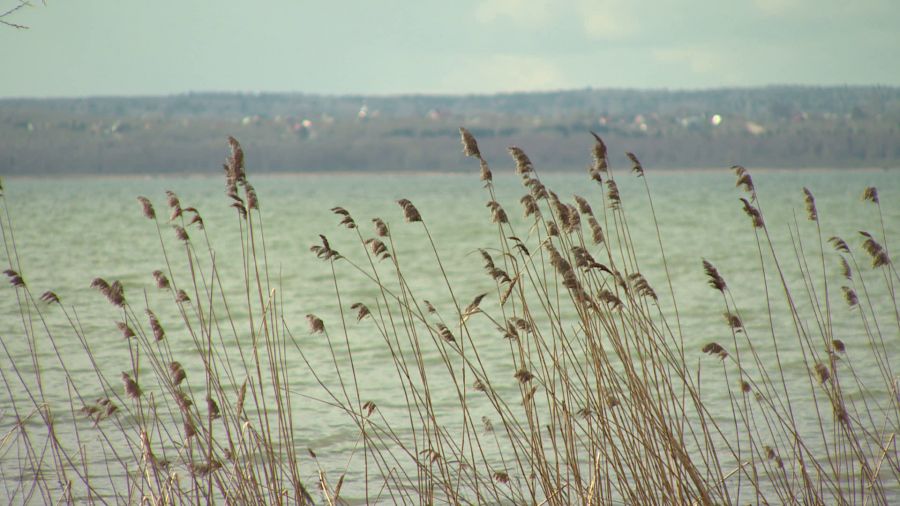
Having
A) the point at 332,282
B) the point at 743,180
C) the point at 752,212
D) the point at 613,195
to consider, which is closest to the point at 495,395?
the point at 613,195

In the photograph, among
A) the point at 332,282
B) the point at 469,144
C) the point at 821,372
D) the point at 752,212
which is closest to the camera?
the point at 469,144

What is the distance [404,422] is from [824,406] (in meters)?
3.89

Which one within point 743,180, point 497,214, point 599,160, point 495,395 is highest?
point 599,160

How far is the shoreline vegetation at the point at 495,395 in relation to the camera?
512 centimetres

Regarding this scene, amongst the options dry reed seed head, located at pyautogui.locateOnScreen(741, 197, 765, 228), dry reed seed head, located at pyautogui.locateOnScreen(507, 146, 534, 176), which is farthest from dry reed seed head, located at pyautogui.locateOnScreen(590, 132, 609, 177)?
dry reed seed head, located at pyautogui.locateOnScreen(741, 197, 765, 228)

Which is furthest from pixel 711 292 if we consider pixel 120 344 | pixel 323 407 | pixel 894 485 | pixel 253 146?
pixel 253 146

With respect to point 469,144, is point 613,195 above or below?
below

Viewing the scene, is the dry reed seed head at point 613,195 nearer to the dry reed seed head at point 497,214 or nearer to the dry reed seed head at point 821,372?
the dry reed seed head at point 497,214

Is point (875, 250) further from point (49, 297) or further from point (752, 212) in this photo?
point (49, 297)

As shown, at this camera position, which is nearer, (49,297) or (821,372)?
(49,297)

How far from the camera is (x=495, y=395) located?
5.38 meters

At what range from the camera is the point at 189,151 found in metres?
196

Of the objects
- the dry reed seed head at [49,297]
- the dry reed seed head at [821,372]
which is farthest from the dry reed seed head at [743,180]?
the dry reed seed head at [49,297]

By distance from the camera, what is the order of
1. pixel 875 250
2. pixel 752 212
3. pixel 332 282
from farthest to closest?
pixel 332 282 < pixel 875 250 < pixel 752 212
